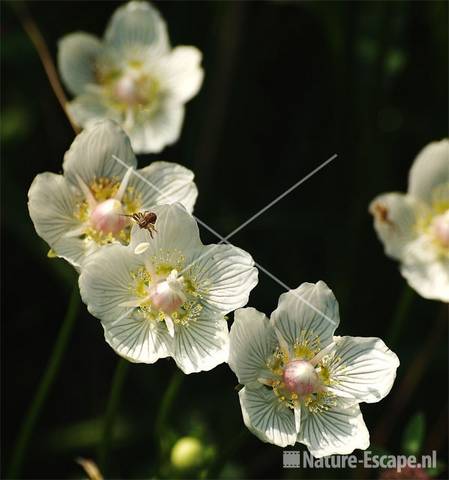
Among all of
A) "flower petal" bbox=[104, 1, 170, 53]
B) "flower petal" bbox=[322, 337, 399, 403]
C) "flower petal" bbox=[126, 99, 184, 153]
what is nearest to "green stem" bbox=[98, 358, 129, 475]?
"flower petal" bbox=[322, 337, 399, 403]

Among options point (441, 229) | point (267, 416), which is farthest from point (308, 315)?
point (441, 229)

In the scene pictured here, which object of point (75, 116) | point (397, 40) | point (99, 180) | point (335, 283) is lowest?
point (99, 180)

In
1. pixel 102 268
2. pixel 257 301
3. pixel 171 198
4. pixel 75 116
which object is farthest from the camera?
pixel 257 301

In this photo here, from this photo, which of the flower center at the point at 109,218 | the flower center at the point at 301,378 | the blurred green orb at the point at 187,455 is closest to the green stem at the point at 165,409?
the blurred green orb at the point at 187,455

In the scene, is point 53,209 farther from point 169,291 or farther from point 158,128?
point 158,128

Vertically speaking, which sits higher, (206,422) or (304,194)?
(304,194)

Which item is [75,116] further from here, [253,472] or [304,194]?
[253,472]

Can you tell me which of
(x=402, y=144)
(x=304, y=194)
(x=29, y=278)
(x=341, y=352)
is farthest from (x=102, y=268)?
(x=402, y=144)
